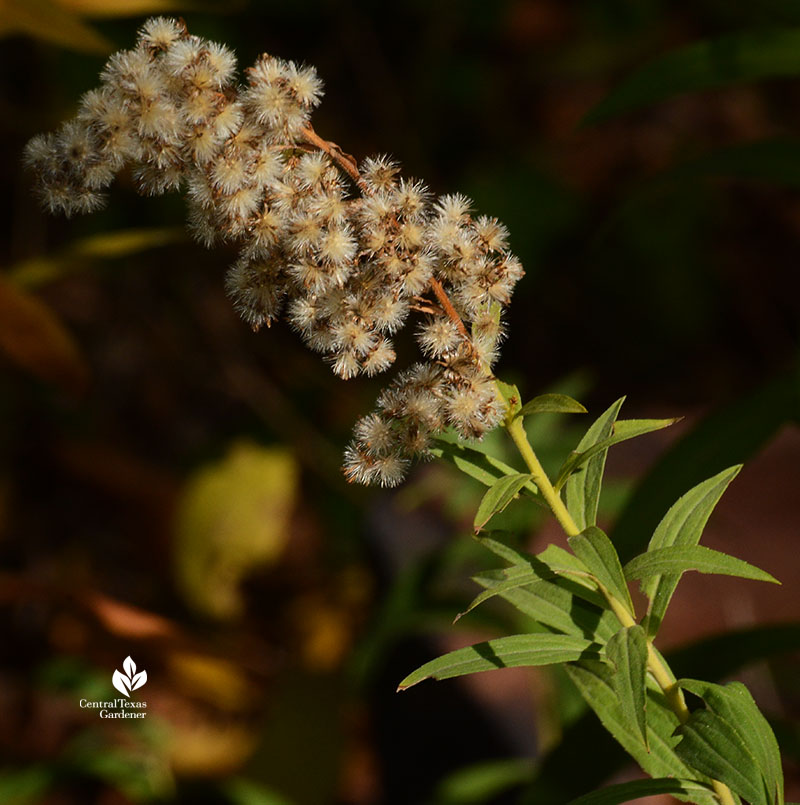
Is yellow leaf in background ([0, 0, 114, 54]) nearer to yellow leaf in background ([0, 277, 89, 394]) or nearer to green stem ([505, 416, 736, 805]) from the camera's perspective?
yellow leaf in background ([0, 277, 89, 394])

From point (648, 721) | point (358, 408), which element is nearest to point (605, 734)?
point (648, 721)

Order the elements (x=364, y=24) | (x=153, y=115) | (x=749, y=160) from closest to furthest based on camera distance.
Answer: (x=153, y=115)
(x=749, y=160)
(x=364, y=24)

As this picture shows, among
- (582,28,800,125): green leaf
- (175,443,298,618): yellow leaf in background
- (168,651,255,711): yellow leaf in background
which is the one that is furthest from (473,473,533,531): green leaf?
(175,443,298,618): yellow leaf in background

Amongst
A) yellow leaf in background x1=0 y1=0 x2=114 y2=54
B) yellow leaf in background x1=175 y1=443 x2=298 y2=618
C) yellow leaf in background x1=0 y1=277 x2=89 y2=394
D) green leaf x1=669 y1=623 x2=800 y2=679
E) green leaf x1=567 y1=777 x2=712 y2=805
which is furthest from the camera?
yellow leaf in background x1=175 y1=443 x2=298 y2=618

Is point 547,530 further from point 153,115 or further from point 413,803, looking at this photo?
point 153,115

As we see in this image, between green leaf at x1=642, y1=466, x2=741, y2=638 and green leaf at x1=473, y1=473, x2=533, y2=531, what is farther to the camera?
green leaf at x1=642, y1=466, x2=741, y2=638

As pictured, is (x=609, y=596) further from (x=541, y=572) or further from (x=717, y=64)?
(x=717, y=64)

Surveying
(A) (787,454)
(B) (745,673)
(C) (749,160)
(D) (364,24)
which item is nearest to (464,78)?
(D) (364,24)
